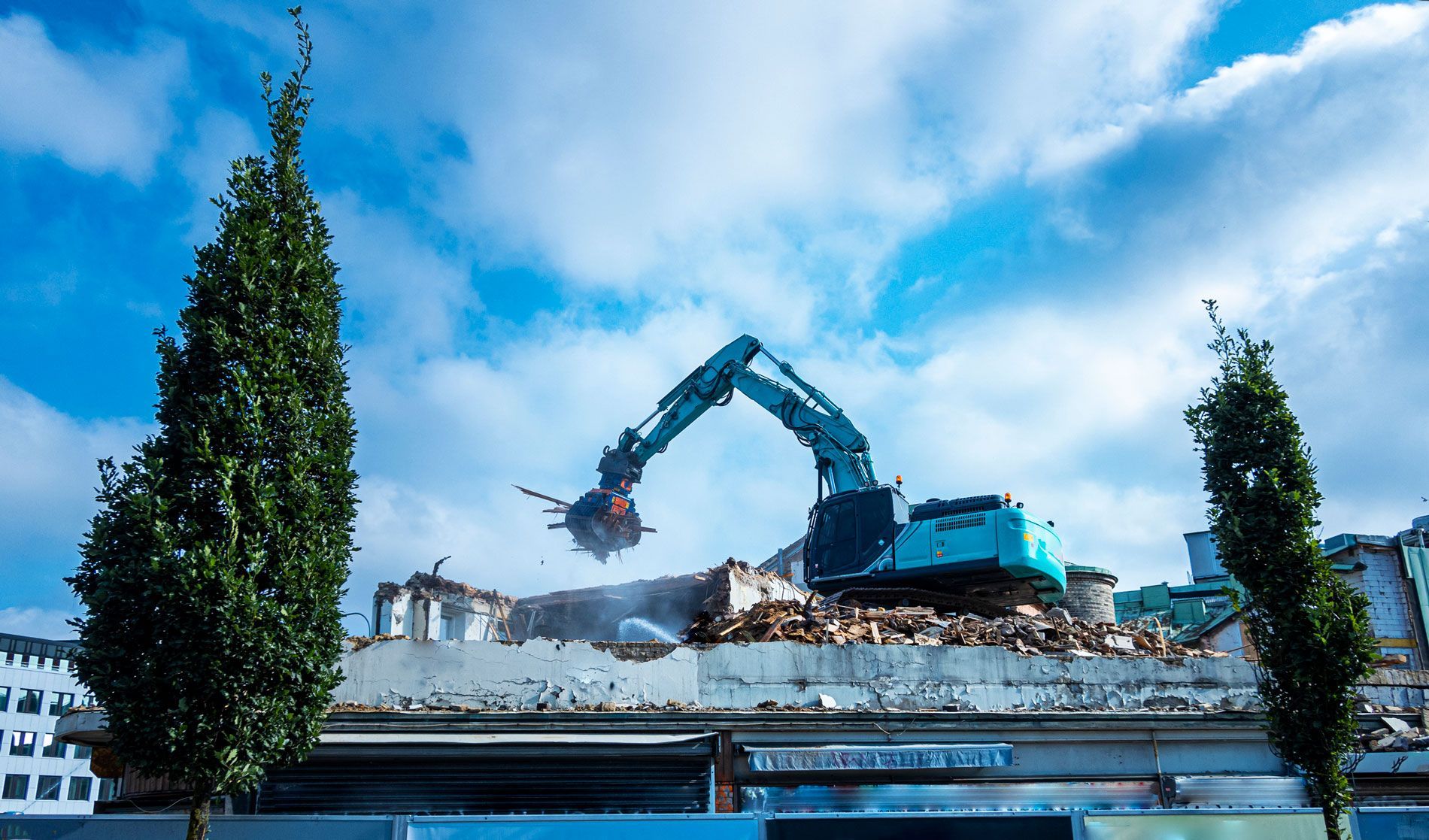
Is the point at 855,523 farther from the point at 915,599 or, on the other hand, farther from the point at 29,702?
the point at 29,702

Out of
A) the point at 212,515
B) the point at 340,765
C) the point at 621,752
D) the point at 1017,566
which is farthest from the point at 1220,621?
the point at 212,515

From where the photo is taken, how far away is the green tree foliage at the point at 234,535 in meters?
8.40

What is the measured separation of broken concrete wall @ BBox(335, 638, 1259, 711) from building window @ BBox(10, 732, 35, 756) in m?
60.1

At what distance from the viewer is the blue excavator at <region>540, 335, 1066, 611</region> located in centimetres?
1770

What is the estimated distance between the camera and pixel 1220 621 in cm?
2598

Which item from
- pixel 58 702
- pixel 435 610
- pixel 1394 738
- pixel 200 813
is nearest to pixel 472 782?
pixel 200 813

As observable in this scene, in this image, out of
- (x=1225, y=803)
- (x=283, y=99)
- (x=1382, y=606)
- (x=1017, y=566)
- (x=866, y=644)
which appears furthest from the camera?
(x=1382, y=606)

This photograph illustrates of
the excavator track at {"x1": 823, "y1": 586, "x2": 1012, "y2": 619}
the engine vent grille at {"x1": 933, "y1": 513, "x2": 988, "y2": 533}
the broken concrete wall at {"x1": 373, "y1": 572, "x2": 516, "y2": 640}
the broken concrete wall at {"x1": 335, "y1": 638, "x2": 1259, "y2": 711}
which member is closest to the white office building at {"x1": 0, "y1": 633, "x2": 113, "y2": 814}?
the broken concrete wall at {"x1": 373, "y1": 572, "x2": 516, "y2": 640}

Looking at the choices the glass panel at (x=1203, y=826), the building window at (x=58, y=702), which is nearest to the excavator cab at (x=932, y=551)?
the glass panel at (x=1203, y=826)

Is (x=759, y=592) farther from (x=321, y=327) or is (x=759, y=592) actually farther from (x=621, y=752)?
(x=321, y=327)

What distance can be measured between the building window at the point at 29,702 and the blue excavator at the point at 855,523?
5568cm

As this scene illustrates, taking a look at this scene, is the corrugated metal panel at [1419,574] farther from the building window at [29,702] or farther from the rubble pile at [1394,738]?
the building window at [29,702]

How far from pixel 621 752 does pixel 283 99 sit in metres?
8.21

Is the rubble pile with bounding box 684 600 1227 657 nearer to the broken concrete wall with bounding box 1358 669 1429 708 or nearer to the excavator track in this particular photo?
the excavator track
